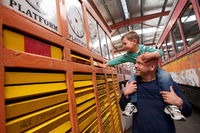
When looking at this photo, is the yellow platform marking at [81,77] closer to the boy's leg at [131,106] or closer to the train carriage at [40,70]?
the train carriage at [40,70]

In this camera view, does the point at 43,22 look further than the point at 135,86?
No

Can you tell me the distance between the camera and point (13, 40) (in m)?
0.70

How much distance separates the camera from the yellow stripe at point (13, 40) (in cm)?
66

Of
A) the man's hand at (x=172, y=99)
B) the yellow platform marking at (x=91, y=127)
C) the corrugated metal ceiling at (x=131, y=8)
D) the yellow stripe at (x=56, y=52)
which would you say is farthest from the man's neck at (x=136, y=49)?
the corrugated metal ceiling at (x=131, y=8)

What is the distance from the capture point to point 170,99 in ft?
3.85

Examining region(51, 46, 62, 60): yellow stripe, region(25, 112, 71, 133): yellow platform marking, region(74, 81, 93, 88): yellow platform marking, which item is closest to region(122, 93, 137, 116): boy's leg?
region(74, 81, 93, 88): yellow platform marking

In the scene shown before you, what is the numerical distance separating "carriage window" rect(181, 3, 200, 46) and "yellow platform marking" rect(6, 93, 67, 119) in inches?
113

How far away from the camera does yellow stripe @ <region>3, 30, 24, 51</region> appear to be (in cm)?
66

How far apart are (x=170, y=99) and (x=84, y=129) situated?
0.89m

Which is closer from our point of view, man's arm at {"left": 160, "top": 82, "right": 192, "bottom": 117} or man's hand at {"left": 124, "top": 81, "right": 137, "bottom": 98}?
man's arm at {"left": 160, "top": 82, "right": 192, "bottom": 117}

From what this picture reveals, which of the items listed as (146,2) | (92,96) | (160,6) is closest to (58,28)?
(92,96)

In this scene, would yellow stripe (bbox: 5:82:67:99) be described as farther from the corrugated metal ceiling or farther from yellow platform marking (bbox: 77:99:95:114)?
the corrugated metal ceiling

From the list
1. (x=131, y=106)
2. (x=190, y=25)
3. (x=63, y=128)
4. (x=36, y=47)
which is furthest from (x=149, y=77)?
(x=190, y=25)

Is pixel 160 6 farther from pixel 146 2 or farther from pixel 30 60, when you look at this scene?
pixel 30 60
